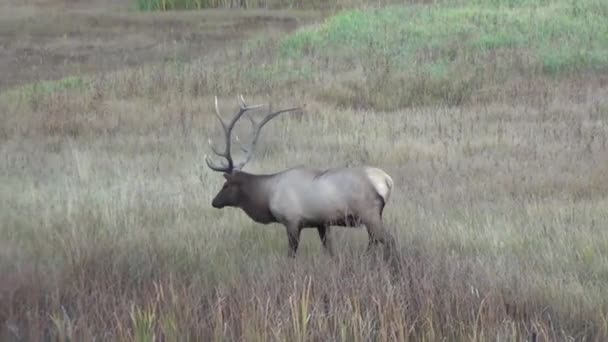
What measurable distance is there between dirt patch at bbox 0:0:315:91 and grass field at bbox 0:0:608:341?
4.29 ft

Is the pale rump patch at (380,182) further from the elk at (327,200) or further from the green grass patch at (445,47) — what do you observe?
the green grass patch at (445,47)

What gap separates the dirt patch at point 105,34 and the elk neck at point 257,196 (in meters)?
12.4

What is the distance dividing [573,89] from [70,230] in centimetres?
885

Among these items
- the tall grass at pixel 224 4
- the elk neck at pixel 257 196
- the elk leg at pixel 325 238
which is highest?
the tall grass at pixel 224 4

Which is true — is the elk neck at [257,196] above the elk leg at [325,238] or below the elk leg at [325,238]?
above

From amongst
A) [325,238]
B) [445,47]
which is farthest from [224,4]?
[325,238]

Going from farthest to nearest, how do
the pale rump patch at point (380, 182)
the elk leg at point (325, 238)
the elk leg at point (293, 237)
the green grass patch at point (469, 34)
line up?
the green grass patch at point (469, 34) < the elk leg at point (325, 238) < the elk leg at point (293, 237) < the pale rump patch at point (380, 182)

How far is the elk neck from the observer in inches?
226

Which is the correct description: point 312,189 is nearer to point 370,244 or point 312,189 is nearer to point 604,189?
point 370,244

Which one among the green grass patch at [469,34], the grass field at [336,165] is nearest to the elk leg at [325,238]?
the grass field at [336,165]

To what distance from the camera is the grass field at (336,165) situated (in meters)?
4.50

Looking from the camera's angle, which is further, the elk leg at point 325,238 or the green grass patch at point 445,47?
the green grass patch at point 445,47

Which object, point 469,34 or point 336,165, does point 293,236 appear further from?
point 469,34

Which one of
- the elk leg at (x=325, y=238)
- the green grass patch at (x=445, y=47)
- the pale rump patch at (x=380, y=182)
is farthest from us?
the green grass patch at (x=445, y=47)
